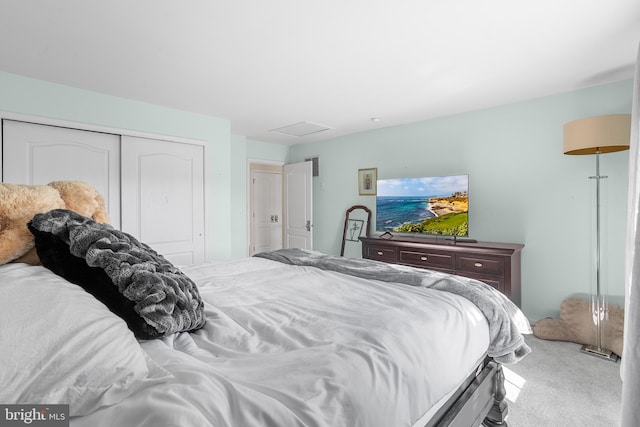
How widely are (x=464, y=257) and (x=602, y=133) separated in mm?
1545

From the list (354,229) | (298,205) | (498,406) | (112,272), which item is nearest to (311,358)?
(112,272)

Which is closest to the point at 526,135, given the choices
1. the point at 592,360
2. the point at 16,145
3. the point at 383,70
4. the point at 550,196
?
the point at 550,196

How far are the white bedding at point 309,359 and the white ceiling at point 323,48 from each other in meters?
1.63

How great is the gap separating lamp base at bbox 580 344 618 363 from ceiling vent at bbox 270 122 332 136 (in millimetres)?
3705

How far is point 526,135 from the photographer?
134 inches

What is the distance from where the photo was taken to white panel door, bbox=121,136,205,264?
347 cm

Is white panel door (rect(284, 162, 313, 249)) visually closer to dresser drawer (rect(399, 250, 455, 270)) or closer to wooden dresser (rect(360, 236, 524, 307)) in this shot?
wooden dresser (rect(360, 236, 524, 307))

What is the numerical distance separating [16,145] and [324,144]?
12.5ft

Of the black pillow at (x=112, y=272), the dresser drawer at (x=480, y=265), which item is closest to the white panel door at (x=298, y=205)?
the dresser drawer at (x=480, y=265)

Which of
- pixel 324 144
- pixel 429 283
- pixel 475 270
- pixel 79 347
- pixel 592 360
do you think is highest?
pixel 324 144

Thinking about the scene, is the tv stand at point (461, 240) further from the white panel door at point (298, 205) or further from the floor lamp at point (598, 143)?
the white panel door at point (298, 205)

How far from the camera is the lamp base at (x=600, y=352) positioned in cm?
258

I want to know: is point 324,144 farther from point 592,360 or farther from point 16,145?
point 592,360

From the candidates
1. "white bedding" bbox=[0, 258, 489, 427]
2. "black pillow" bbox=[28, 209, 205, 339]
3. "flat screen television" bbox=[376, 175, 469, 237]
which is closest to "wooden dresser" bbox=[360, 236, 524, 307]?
"flat screen television" bbox=[376, 175, 469, 237]
